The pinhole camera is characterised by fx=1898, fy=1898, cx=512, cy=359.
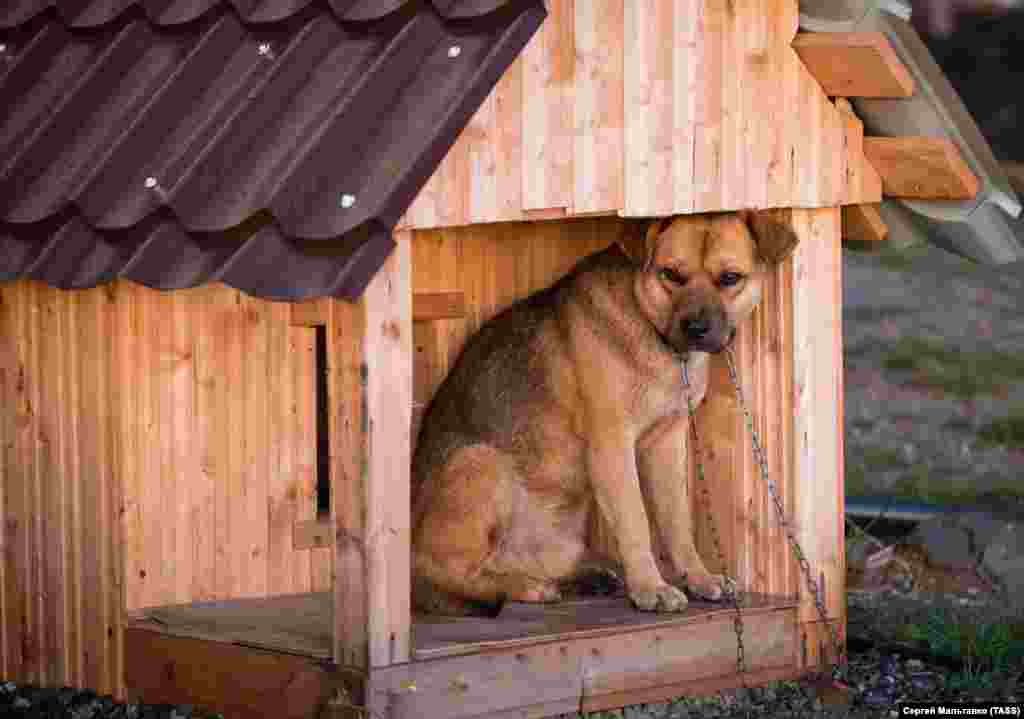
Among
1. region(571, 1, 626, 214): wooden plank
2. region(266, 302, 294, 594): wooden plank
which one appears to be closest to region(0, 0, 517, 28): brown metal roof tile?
region(571, 1, 626, 214): wooden plank

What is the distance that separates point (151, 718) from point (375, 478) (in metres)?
1.51

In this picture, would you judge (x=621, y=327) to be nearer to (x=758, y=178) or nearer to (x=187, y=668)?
(x=758, y=178)

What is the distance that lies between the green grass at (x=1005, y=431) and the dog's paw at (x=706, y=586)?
19.7ft

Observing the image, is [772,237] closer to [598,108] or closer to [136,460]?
[598,108]

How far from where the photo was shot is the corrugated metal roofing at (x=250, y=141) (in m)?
5.84

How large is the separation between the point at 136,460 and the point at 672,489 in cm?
218

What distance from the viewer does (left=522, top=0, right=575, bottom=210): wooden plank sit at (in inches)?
255

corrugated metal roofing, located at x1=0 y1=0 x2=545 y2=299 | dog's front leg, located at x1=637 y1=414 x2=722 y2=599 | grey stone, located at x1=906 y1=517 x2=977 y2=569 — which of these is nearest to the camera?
corrugated metal roofing, located at x1=0 y1=0 x2=545 y2=299

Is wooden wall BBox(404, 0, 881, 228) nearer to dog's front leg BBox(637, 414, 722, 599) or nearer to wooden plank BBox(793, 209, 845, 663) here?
wooden plank BBox(793, 209, 845, 663)

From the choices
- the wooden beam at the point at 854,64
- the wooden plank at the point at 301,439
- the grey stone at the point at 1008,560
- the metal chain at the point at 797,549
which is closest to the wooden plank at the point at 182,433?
the wooden plank at the point at 301,439

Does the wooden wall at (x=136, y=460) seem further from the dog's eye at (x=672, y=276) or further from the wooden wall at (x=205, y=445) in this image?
the dog's eye at (x=672, y=276)

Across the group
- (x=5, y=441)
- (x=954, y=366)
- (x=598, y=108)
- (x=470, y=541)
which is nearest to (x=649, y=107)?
(x=598, y=108)

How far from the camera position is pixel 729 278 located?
24.2ft

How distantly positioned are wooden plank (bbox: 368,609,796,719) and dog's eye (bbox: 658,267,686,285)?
1.31 metres
